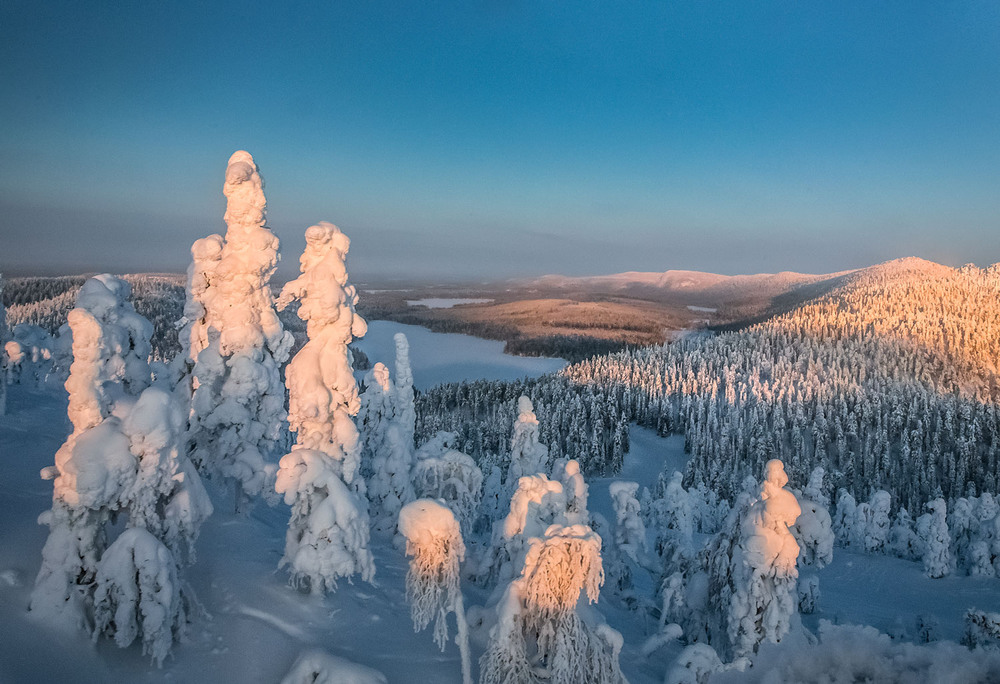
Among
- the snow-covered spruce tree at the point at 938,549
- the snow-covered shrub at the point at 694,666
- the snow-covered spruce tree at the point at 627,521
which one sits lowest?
the snow-covered spruce tree at the point at 938,549

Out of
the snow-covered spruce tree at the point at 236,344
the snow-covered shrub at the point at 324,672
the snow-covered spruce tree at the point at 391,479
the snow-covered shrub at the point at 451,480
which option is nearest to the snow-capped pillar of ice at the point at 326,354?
the snow-covered spruce tree at the point at 236,344

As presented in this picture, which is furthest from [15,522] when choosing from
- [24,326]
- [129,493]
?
[24,326]

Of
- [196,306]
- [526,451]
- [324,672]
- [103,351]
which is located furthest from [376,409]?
[324,672]

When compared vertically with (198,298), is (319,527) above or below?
below

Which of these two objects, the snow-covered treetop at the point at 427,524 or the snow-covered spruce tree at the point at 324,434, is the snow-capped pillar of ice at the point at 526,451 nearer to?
the snow-covered spruce tree at the point at 324,434

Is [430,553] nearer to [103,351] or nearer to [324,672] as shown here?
[324,672]

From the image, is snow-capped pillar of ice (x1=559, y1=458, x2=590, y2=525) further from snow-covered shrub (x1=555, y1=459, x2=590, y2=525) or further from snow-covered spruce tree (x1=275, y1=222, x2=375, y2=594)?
snow-covered spruce tree (x1=275, y1=222, x2=375, y2=594)
